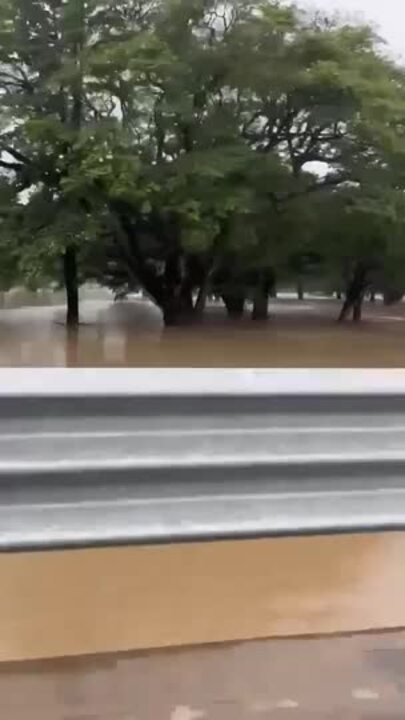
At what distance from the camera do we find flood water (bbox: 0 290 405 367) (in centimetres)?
1573

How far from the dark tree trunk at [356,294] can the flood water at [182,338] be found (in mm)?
533

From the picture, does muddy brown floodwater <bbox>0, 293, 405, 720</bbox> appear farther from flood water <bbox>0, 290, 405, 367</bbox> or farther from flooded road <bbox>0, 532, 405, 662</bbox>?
flood water <bbox>0, 290, 405, 367</bbox>

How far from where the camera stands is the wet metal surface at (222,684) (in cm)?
179

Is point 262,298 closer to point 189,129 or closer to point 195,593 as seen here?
point 189,129

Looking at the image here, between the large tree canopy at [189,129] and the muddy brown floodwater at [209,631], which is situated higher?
the large tree canopy at [189,129]

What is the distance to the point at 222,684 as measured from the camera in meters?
1.90

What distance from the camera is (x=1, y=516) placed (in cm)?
230

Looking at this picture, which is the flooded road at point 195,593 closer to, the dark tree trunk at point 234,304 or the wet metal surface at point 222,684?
the wet metal surface at point 222,684

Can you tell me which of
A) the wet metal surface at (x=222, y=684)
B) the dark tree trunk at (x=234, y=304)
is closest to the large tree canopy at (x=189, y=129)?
the dark tree trunk at (x=234, y=304)

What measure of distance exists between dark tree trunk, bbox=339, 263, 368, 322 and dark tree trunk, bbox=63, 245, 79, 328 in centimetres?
716

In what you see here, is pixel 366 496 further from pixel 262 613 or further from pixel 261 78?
pixel 261 78

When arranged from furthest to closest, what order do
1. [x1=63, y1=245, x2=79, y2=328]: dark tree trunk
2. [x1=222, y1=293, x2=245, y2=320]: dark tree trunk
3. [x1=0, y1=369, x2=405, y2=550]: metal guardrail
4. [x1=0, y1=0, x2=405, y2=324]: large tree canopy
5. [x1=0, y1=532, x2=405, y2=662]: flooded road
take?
[x1=222, y1=293, x2=245, y2=320]: dark tree trunk < [x1=63, y1=245, x2=79, y2=328]: dark tree trunk < [x1=0, y1=0, x2=405, y2=324]: large tree canopy < [x1=0, y1=369, x2=405, y2=550]: metal guardrail < [x1=0, y1=532, x2=405, y2=662]: flooded road

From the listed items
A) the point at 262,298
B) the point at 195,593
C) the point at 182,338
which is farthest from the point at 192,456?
the point at 262,298

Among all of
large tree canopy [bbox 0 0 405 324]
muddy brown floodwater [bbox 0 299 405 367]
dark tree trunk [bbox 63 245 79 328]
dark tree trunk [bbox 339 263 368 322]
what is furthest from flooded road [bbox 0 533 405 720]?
dark tree trunk [bbox 339 263 368 322]
